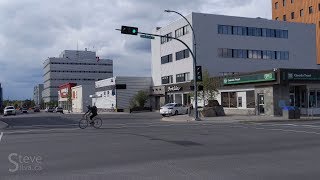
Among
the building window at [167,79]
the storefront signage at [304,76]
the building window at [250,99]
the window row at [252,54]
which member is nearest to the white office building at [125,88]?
the building window at [167,79]

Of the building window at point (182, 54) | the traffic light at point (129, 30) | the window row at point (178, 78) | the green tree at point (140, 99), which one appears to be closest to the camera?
the traffic light at point (129, 30)

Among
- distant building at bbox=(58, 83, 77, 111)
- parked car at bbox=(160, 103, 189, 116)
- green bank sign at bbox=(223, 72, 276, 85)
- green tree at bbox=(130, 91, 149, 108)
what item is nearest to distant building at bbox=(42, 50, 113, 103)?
distant building at bbox=(58, 83, 77, 111)

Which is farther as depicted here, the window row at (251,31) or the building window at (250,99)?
the window row at (251,31)

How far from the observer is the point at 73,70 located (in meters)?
179

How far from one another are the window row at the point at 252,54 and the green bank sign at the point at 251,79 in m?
15.7

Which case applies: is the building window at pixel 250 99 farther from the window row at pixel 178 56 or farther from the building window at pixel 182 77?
the window row at pixel 178 56

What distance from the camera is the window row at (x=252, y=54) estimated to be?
63.4 meters

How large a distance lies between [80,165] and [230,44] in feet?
178

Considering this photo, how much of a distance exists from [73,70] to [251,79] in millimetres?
143025

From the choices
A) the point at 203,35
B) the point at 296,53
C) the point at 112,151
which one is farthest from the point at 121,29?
the point at 296,53

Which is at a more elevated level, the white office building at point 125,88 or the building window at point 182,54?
the building window at point 182,54

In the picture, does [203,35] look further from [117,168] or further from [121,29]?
[117,168]

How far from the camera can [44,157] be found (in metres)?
13.1

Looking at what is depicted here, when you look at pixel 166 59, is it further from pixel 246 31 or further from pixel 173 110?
pixel 173 110
